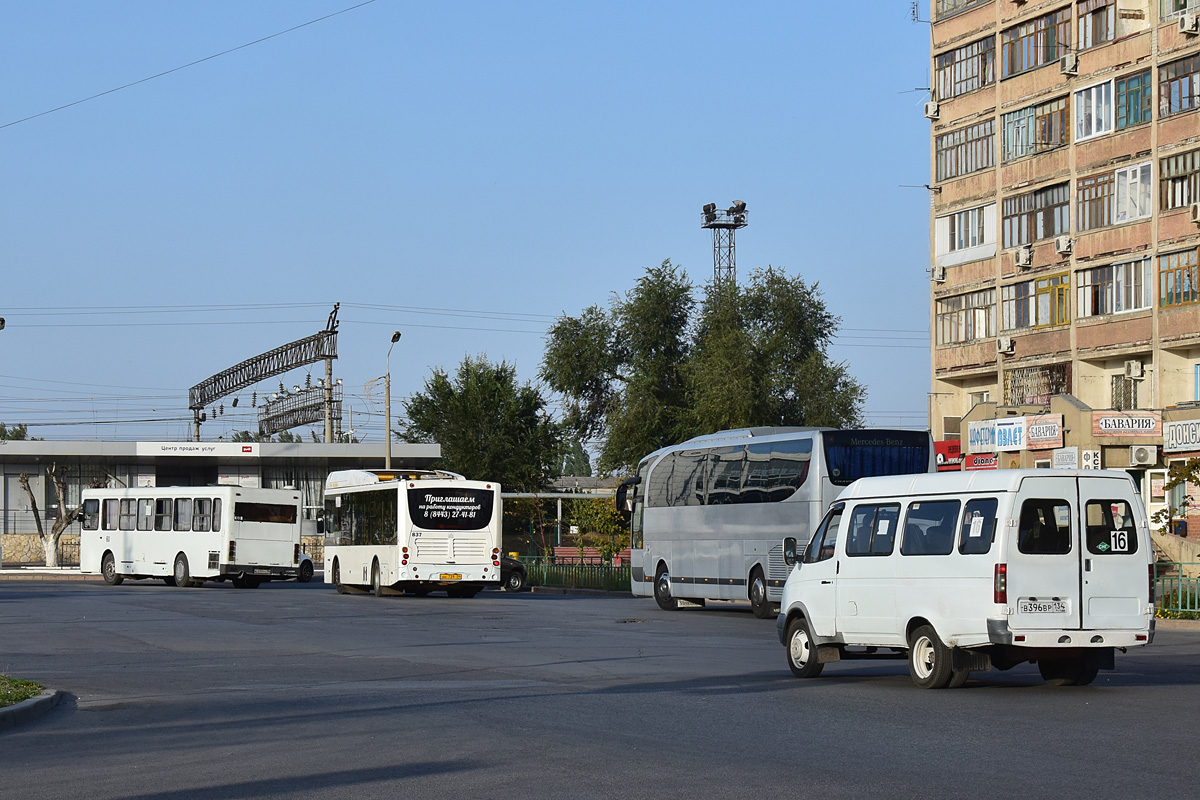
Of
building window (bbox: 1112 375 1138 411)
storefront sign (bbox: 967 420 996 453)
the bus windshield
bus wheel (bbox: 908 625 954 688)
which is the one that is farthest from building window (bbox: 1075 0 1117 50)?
bus wheel (bbox: 908 625 954 688)

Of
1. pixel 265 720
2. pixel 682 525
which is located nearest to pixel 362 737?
pixel 265 720

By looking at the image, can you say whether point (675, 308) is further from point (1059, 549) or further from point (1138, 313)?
point (1059, 549)

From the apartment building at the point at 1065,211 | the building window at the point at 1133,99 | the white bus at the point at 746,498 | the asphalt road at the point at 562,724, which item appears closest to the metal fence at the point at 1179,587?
the asphalt road at the point at 562,724

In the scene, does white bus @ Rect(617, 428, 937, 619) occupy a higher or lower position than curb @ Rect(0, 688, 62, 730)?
higher

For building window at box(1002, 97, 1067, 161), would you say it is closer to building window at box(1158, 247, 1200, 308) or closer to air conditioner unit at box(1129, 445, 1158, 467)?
building window at box(1158, 247, 1200, 308)

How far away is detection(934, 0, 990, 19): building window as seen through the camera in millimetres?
51903

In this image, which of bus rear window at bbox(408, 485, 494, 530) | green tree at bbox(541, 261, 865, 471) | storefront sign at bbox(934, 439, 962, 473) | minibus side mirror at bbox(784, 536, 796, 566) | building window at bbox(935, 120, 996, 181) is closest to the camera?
minibus side mirror at bbox(784, 536, 796, 566)

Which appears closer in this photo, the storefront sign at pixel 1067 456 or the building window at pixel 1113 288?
the storefront sign at pixel 1067 456

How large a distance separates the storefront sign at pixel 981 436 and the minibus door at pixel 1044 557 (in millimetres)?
35145

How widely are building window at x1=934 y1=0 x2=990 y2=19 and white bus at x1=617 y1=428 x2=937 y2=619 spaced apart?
Result: 24.0m

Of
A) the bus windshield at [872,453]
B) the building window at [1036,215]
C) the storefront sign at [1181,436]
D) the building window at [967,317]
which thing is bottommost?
the bus windshield at [872,453]

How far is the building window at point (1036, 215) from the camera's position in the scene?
47.5 meters

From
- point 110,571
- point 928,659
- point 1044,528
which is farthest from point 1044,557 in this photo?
point 110,571

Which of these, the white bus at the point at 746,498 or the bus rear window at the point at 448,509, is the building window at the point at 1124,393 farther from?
the bus rear window at the point at 448,509
